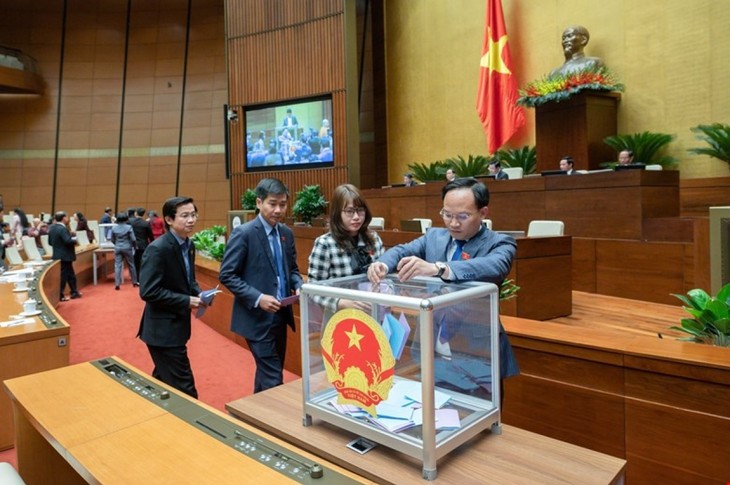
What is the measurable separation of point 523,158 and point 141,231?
19.3 feet

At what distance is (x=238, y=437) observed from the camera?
1.26m

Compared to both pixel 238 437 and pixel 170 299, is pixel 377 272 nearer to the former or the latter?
pixel 238 437

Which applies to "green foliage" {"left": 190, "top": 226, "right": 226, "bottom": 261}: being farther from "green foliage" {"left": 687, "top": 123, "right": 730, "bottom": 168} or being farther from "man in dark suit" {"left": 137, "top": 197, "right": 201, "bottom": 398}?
"green foliage" {"left": 687, "top": 123, "right": 730, "bottom": 168}

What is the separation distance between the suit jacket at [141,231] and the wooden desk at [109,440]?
6.67 m

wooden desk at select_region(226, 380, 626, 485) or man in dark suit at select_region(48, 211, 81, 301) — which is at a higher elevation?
man in dark suit at select_region(48, 211, 81, 301)

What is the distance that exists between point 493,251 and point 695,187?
559cm

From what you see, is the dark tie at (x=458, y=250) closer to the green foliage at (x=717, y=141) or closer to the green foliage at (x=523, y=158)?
the green foliage at (x=717, y=141)

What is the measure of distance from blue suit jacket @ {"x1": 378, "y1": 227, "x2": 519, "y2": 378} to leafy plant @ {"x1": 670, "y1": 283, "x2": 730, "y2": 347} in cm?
87

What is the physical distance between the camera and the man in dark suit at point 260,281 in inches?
94.3

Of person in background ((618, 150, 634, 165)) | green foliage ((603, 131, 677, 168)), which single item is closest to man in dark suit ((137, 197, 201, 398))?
person in background ((618, 150, 634, 165))

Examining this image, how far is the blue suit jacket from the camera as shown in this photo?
1.39 metres

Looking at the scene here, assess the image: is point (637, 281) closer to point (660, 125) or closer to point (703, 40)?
point (660, 125)

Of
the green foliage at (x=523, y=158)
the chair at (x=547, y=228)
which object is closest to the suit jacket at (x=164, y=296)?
the chair at (x=547, y=228)

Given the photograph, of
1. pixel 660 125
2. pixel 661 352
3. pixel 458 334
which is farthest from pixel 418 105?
pixel 458 334
